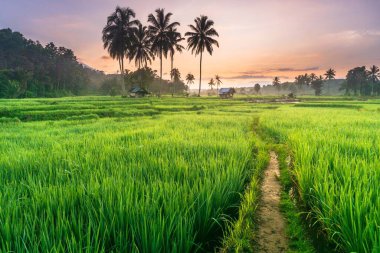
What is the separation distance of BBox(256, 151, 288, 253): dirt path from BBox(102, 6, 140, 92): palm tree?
44412mm

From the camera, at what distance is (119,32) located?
44.4m

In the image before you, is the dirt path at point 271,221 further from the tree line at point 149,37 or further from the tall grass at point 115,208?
the tree line at point 149,37

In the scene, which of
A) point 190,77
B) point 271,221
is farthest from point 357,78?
point 271,221

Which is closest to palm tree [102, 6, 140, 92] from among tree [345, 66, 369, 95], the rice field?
the rice field

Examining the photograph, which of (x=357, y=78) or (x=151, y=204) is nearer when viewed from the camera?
(x=151, y=204)

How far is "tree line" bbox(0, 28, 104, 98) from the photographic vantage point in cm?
4652

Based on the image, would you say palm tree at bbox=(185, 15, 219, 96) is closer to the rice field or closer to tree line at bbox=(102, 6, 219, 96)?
tree line at bbox=(102, 6, 219, 96)

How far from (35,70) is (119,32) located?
26.9 m

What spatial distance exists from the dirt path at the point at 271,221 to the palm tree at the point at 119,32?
44412 mm

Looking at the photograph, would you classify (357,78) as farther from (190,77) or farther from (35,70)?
(35,70)

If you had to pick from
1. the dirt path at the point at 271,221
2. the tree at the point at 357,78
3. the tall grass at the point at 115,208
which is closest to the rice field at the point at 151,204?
the tall grass at the point at 115,208

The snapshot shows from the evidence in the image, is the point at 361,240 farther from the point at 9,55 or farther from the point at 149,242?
the point at 9,55

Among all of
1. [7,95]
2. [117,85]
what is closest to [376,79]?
[117,85]

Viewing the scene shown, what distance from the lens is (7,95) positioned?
4250 cm
